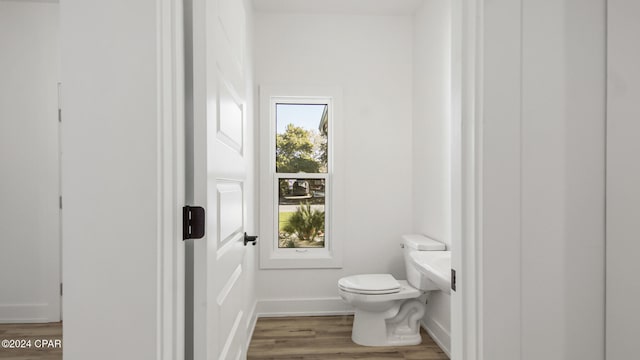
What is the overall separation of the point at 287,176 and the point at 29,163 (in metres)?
2.15

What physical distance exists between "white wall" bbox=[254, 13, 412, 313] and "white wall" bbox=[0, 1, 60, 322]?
1769 mm

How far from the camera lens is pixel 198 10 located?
86 centimetres

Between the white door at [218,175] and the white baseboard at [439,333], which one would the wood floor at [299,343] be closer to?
the white baseboard at [439,333]

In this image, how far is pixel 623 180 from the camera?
36.9 inches

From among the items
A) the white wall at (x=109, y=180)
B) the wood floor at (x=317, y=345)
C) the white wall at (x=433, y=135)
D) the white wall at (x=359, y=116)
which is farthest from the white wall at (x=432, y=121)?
the white wall at (x=109, y=180)

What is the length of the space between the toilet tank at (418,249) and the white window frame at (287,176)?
65 cm

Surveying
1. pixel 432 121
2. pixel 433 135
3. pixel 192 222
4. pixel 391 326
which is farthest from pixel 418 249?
pixel 192 222

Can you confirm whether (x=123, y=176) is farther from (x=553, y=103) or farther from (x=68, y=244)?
(x=553, y=103)

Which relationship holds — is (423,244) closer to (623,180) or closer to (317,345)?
(317,345)

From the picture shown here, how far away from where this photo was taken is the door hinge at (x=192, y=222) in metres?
0.85

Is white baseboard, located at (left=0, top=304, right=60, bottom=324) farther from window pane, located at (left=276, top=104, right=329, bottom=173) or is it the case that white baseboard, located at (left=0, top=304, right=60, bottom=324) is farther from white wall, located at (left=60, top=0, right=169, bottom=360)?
white wall, located at (left=60, top=0, right=169, bottom=360)

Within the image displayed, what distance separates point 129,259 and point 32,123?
3.11 meters

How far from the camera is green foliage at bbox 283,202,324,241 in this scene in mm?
3359

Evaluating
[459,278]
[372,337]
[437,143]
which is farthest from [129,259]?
[437,143]
